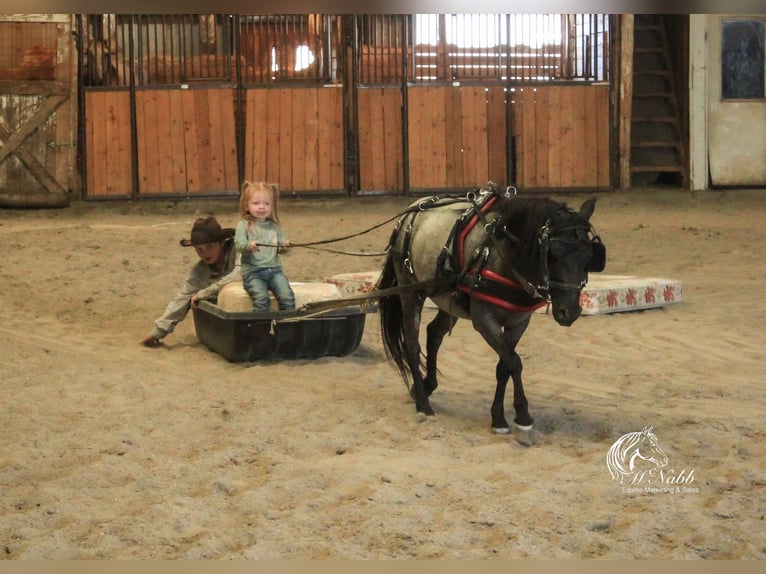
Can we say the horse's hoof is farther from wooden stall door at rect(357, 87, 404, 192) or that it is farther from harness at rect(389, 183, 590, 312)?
wooden stall door at rect(357, 87, 404, 192)

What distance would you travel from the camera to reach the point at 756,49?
46.5 ft

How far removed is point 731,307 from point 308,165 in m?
6.83

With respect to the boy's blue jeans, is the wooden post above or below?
above

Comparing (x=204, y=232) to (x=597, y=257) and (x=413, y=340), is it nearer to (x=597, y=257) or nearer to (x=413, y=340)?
(x=413, y=340)

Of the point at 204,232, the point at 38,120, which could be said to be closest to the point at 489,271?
the point at 204,232

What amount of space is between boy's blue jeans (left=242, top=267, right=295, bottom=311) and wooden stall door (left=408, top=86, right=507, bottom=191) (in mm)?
7393

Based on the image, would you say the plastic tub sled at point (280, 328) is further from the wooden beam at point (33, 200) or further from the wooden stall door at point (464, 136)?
the wooden beam at point (33, 200)

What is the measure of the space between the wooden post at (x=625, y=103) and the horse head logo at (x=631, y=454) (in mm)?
9620

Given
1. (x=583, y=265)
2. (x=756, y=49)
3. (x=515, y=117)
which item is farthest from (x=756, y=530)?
(x=756, y=49)

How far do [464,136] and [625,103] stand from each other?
2.15 metres

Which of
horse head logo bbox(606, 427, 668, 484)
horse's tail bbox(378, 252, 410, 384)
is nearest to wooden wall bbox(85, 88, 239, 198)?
horse's tail bbox(378, 252, 410, 384)

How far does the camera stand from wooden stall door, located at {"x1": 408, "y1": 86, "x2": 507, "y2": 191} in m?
14.0

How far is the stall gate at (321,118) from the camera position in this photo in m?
13.9
